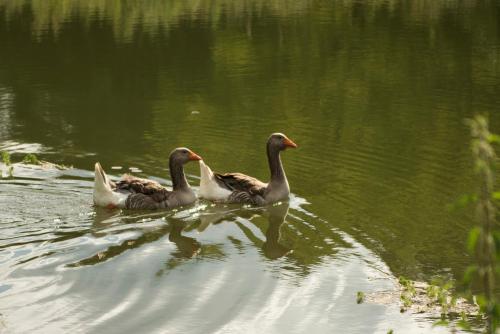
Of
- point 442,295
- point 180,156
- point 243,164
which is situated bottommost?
point 243,164

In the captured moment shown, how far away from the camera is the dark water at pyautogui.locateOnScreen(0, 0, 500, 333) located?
1112 cm

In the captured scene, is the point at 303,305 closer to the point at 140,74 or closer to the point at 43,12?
the point at 140,74

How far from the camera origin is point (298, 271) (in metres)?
12.2

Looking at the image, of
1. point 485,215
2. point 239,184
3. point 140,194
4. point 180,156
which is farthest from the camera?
point 180,156

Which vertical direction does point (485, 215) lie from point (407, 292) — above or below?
above

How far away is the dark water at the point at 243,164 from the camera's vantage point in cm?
1112

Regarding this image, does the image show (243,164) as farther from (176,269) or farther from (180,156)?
(176,269)

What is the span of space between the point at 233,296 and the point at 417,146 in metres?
8.94

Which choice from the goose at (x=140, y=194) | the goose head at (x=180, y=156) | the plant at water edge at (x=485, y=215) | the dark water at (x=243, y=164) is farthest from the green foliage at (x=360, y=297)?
the plant at water edge at (x=485, y=215)

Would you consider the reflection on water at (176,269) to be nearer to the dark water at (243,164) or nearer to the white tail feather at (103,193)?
the dark water at (243,164)

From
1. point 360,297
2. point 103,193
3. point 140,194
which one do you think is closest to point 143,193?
point 140,194

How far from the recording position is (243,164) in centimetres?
1809

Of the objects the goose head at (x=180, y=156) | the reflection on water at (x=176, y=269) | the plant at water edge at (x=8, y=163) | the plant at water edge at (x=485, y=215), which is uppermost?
the plant at water edge at (x=485, y=215)

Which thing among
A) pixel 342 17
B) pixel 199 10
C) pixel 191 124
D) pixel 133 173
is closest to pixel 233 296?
pixel 133 173
